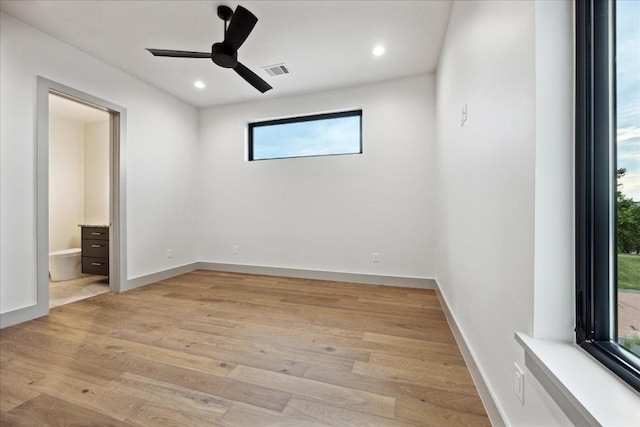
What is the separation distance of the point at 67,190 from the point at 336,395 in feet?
18.4

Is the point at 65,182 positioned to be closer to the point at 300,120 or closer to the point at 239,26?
the point at 300,120

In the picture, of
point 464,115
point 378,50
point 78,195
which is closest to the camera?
point 464,115

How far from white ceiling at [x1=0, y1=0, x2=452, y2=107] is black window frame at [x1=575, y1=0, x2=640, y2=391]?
1.86 metres

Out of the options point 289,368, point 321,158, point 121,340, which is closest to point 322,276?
point 321,158

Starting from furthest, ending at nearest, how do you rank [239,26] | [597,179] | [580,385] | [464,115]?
[239,26], [464,115], [597,179], [580,385]

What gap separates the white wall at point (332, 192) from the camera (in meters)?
3.38

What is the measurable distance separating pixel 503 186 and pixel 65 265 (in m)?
5.31

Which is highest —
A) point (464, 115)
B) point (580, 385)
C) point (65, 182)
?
point (464, 115)

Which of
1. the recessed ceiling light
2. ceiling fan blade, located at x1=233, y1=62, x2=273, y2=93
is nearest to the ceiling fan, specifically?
ceiling fan blade, located at x1=233, y1=62, x2=273, y2=93

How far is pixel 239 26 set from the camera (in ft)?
6.60

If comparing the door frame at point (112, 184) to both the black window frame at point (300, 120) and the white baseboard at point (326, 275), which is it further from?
the black window frame at point (300, 120)

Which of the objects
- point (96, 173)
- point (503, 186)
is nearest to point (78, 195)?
point (96, 173)

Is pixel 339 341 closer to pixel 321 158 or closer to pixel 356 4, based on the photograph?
pixel 321 158

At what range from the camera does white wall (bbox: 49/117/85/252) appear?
14.2ft
